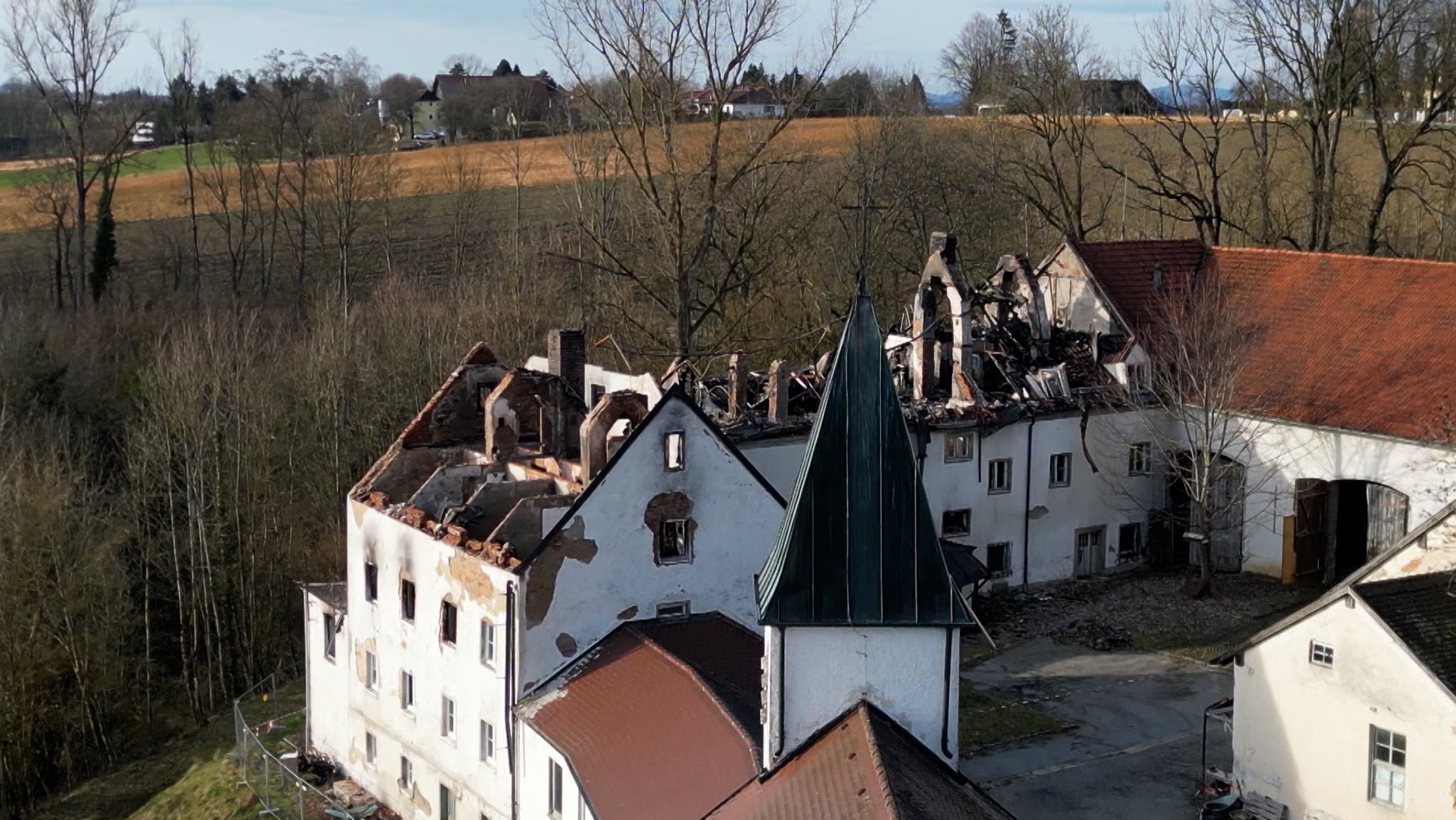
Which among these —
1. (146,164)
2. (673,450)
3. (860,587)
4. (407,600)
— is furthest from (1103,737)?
(146,164)

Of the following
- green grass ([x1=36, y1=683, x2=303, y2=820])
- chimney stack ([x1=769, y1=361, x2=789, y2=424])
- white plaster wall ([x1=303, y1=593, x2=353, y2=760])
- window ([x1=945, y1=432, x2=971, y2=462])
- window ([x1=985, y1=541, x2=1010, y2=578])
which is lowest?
green grass ([x1=36, y1=683, x2=303, y2=820])

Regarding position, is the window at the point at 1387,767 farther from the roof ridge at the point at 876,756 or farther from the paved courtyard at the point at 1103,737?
the roof ridge at the point at 876,756

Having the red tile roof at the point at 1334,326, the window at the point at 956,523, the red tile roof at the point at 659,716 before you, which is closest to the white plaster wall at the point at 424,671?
the red tile roof at the point at 659,716

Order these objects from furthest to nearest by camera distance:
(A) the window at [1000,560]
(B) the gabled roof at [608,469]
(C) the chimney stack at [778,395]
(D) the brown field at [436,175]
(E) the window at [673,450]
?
(D) the brown field at [436,175]
(A) the window at [1000,560]
(C) the chimney stack at [778,395]
(E) the window at [673,450]
(B) the gabled roof at [608,469]

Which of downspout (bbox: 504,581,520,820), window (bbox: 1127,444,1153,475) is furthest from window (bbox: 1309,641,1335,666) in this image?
window (bbox: 1127,444,1153,475)

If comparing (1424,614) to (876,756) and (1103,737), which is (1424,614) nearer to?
(1103,737)

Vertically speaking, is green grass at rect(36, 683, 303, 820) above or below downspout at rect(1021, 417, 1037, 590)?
below

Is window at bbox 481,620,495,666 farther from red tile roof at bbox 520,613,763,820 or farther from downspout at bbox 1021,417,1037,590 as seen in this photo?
downspout at bbox 1021,417,1037,590
